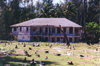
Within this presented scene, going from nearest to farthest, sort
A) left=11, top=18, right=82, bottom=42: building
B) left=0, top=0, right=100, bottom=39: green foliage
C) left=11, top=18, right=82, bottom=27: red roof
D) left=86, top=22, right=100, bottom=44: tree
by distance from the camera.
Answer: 1. left=11, top=18, right=82, bottom=27: red roof
2. left=11, top=18, right=82, bottom=42: building
3. left=86, top=22, right=100, bottom=44: tree
4. left=0, top=0, right=100, bottom=39: green foliage

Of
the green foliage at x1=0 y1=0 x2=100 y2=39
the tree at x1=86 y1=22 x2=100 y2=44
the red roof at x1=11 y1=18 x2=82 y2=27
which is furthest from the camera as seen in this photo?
the green foliage at x1=0 y1=0 x2=100 y2=39

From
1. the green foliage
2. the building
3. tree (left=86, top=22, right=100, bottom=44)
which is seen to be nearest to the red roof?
the building

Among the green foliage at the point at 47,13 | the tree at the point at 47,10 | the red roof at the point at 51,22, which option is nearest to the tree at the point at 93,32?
the red roof at the point at 51,22

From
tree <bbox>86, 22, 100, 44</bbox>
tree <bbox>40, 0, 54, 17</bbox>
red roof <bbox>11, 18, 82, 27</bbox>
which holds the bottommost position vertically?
tree <bbox>86, 22, 100, 44</bbox>

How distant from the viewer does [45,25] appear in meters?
48.3

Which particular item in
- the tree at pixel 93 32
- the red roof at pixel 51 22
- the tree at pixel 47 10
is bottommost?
the tree at pixel 93 32

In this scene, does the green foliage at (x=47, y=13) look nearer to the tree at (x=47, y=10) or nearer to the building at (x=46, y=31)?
the tree at (x=47, y=10)

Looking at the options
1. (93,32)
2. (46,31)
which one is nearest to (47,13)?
(46,31)

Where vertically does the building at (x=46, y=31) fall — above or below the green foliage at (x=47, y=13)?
below

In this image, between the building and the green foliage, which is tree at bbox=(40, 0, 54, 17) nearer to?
the green foliage

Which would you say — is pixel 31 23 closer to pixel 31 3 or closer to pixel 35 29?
pixel 35 29

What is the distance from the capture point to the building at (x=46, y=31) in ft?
158

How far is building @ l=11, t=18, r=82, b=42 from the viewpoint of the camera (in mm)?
48188

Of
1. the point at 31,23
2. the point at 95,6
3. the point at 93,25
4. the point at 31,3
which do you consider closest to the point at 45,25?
the point at 31,23
